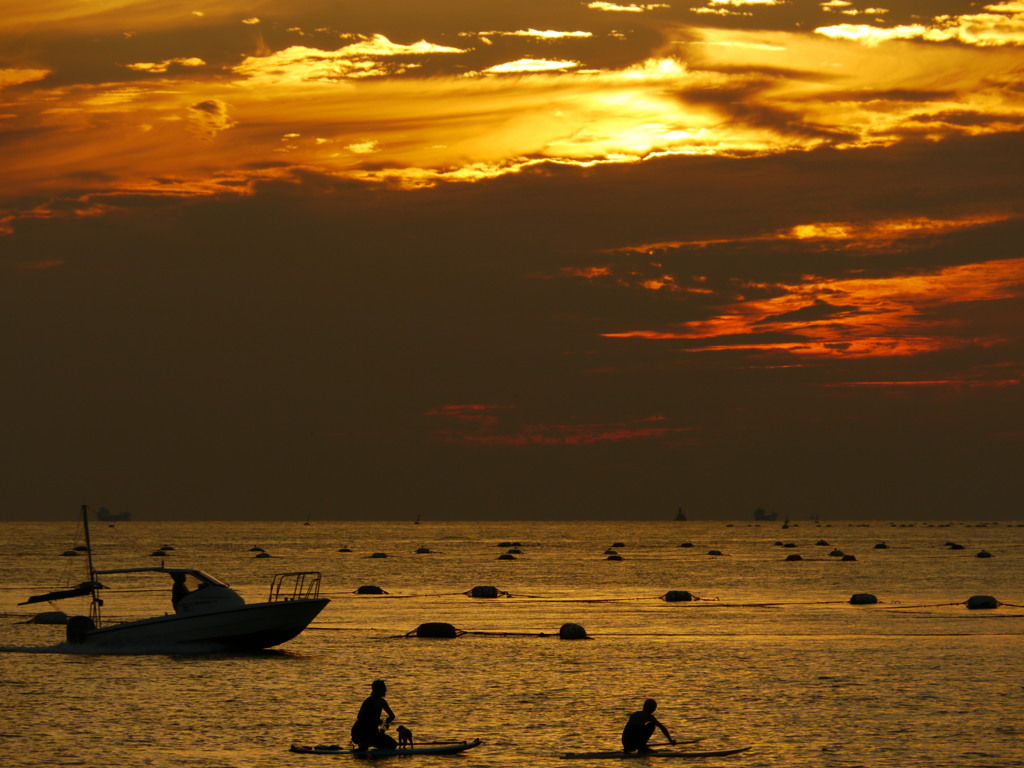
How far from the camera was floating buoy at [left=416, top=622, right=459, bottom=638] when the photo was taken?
75062 mm

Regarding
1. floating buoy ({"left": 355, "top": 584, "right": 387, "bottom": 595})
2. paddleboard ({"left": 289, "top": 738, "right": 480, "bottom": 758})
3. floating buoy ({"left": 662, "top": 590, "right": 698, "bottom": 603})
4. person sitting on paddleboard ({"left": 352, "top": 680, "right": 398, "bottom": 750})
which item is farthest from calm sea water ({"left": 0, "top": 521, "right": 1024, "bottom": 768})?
floating buoy ({"left": 355, "top": 584, "right": 387, "bottom": 595})

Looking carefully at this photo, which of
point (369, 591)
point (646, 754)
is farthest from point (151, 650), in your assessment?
point (369, 591)

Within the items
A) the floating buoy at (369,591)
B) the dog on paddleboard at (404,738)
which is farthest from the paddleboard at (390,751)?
the floating buoy at (369,591)

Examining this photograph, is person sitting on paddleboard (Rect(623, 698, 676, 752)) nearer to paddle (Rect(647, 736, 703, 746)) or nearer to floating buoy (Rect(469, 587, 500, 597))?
paddle (Rect(647, 736, 703, 746))

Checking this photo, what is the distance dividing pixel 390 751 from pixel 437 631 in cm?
3615

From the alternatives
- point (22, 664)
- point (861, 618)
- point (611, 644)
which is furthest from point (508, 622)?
point (22, 664)

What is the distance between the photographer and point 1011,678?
5641 centimetres

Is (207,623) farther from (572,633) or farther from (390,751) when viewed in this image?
(390,751)

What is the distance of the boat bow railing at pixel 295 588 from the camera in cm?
6588

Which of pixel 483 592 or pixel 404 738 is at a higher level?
pixel 483 592

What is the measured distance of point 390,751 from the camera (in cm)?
3925

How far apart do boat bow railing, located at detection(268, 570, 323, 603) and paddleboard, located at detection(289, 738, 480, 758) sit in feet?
40.1

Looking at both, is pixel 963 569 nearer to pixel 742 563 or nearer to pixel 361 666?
pixel 742 563

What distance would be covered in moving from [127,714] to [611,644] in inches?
1201
